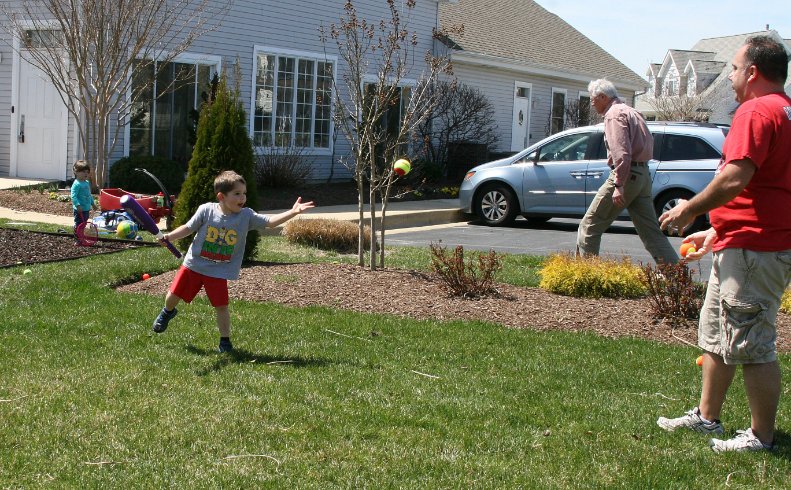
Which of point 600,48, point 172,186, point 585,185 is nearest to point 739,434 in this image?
point 585,185

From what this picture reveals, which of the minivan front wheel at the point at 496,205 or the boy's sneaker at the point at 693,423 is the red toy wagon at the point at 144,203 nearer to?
the minivan front wheel at the point at 496,205

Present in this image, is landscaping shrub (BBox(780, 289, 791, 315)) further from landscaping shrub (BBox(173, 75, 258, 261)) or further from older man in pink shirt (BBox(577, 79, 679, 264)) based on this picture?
landscaping shrub (BBox(173, 75, 258, 261))

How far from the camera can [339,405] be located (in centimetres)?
490

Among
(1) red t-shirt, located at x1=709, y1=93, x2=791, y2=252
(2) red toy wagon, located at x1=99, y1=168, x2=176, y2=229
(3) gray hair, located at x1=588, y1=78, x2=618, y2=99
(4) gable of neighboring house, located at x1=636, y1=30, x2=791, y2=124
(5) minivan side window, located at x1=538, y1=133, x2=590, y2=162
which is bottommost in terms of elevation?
(2) red toy wagon, located at x1=99, y1=168, x2=176, y2=229

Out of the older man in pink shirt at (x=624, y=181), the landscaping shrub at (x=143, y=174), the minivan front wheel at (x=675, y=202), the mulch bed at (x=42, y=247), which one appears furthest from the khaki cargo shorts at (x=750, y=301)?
the landscaping shrub at (x=143, y=174)

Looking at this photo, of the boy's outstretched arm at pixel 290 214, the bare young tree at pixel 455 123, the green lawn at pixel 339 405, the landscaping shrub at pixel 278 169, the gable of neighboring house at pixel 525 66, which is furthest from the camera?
the gable of neighboring house at pixel 525 66

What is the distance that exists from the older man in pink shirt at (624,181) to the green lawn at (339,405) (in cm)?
204

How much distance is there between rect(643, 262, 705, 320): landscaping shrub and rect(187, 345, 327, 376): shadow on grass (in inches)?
111

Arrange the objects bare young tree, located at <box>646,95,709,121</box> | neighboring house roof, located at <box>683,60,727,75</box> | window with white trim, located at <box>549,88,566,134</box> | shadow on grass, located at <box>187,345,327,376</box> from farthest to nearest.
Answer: neighboring house roof, located at <box>683,60,727,75</box>
bare young tree, located at <box>646,95,709,121</box>
window with white trim, located at <box>549,88,566,134</box>
shadow on grass, located at <box>187,345,327,376</box>

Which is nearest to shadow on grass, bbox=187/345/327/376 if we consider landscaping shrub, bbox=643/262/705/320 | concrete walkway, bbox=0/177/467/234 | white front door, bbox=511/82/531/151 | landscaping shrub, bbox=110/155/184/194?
landscaping shrub, bbox=643/262/705/320

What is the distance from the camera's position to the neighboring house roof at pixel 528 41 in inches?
995

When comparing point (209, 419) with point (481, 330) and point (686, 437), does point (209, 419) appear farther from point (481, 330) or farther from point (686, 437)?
point (481, 330)

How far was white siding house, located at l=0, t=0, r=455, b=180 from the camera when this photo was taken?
16.8m

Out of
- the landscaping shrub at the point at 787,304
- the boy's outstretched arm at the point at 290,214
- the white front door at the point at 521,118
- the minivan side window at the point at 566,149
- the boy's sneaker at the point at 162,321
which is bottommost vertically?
the boy's sneaker at the point at 162,321
